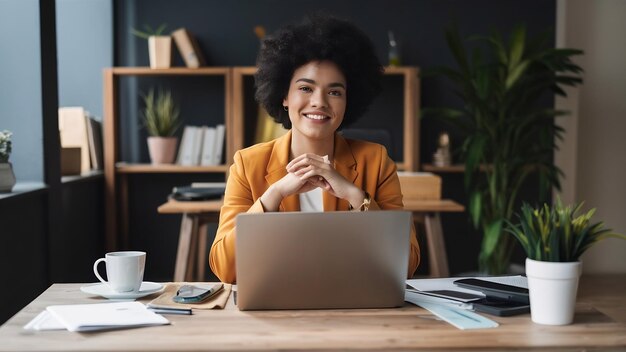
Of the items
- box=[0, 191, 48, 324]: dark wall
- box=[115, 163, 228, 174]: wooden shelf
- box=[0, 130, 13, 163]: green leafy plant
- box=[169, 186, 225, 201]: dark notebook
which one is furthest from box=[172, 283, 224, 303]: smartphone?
box=[115, 163, 228, 174]: wooden shelf

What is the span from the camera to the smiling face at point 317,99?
1.79 meters

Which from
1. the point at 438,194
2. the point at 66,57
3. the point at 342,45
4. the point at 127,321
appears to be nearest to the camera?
the point at 127,321

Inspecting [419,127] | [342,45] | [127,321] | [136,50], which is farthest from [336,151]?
[136,50]

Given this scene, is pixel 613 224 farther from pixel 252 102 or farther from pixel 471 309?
pixel 471 309

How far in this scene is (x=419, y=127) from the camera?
14.9 feet

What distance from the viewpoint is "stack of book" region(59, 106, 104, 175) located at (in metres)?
3.84

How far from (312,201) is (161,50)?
2639 millimetres

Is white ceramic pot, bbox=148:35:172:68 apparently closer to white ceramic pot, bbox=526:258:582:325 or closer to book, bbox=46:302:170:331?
book, bbox=46:302:170:331

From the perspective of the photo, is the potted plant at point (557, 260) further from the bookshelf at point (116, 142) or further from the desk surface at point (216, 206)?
the bookshelf at point (116, 142)

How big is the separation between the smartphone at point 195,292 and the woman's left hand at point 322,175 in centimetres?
35

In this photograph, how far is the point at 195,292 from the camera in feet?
4.76

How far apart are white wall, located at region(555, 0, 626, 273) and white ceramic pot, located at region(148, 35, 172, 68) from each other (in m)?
2.60

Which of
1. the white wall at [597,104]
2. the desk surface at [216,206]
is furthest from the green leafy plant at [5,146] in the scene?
the white wall at [597,104]

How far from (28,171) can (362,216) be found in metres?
2.38
